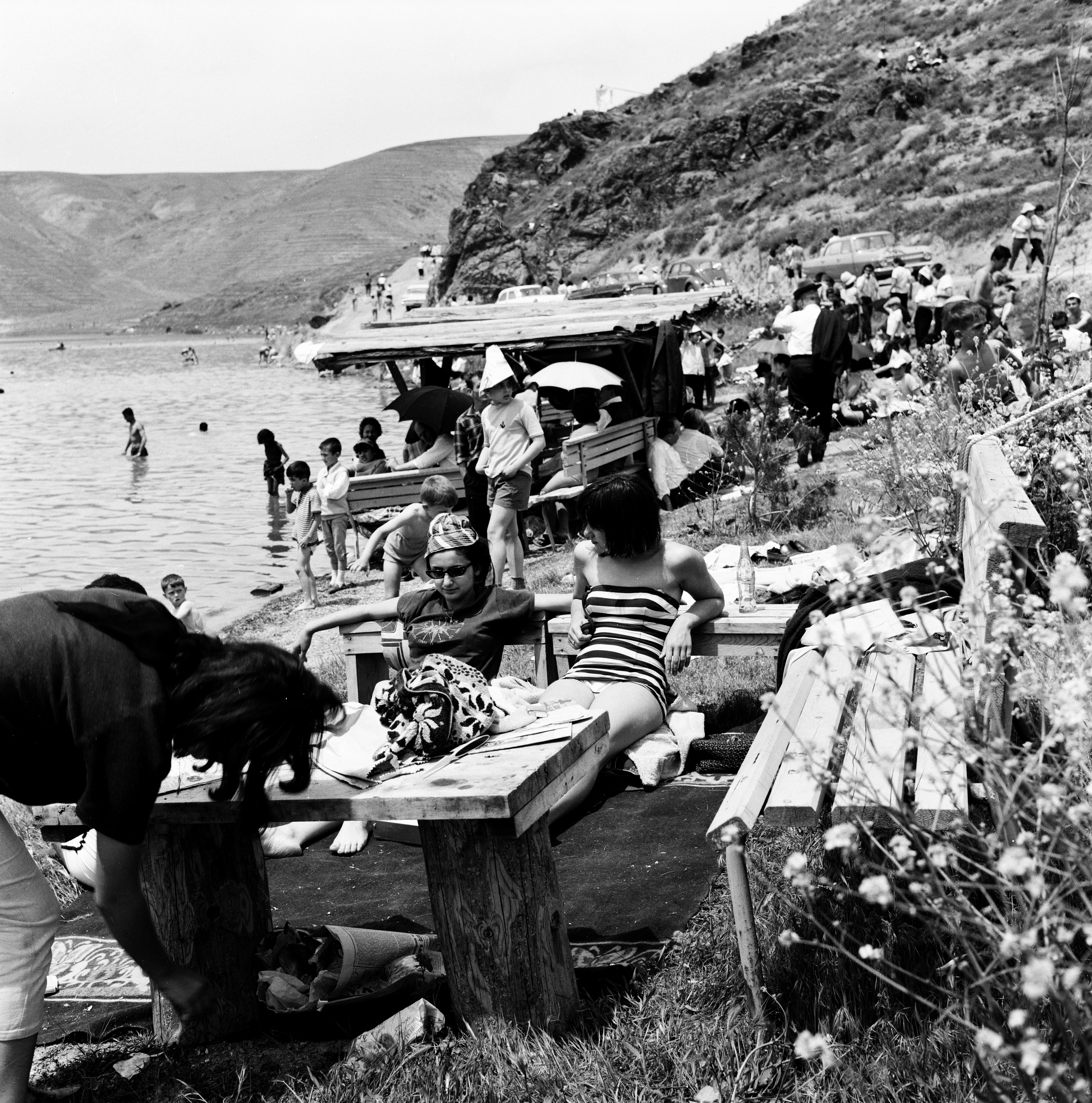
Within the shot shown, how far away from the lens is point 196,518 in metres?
20.9

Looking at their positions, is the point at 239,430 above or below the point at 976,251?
below

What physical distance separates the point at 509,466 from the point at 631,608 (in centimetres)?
472

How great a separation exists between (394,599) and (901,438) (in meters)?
3.58

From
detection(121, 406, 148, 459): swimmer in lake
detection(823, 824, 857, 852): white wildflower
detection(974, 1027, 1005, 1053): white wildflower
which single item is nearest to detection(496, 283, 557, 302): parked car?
detection(121, 406, 148, 459): swimmer in lake

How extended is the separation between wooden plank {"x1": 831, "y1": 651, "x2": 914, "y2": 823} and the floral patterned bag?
1.08m

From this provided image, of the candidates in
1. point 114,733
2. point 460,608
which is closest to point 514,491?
point 460,608

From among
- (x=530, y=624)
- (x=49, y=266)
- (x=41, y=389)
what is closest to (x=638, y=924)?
(x=530, y=624)

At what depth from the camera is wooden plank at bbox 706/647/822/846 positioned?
294 cm

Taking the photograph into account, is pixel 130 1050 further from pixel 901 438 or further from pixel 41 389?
pixel 41 389

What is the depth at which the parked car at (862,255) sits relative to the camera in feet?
96.8

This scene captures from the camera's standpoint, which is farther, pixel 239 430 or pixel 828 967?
pixel 239 430

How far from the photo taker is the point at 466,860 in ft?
10.7

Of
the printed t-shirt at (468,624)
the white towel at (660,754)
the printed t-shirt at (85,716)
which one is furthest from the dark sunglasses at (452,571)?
the printed t-shirt at (85,716)

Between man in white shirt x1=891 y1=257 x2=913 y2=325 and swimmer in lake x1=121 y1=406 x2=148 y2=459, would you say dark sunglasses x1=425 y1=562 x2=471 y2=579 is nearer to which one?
man in white shirt x1=891 y1=257 x2=913 y2=325
